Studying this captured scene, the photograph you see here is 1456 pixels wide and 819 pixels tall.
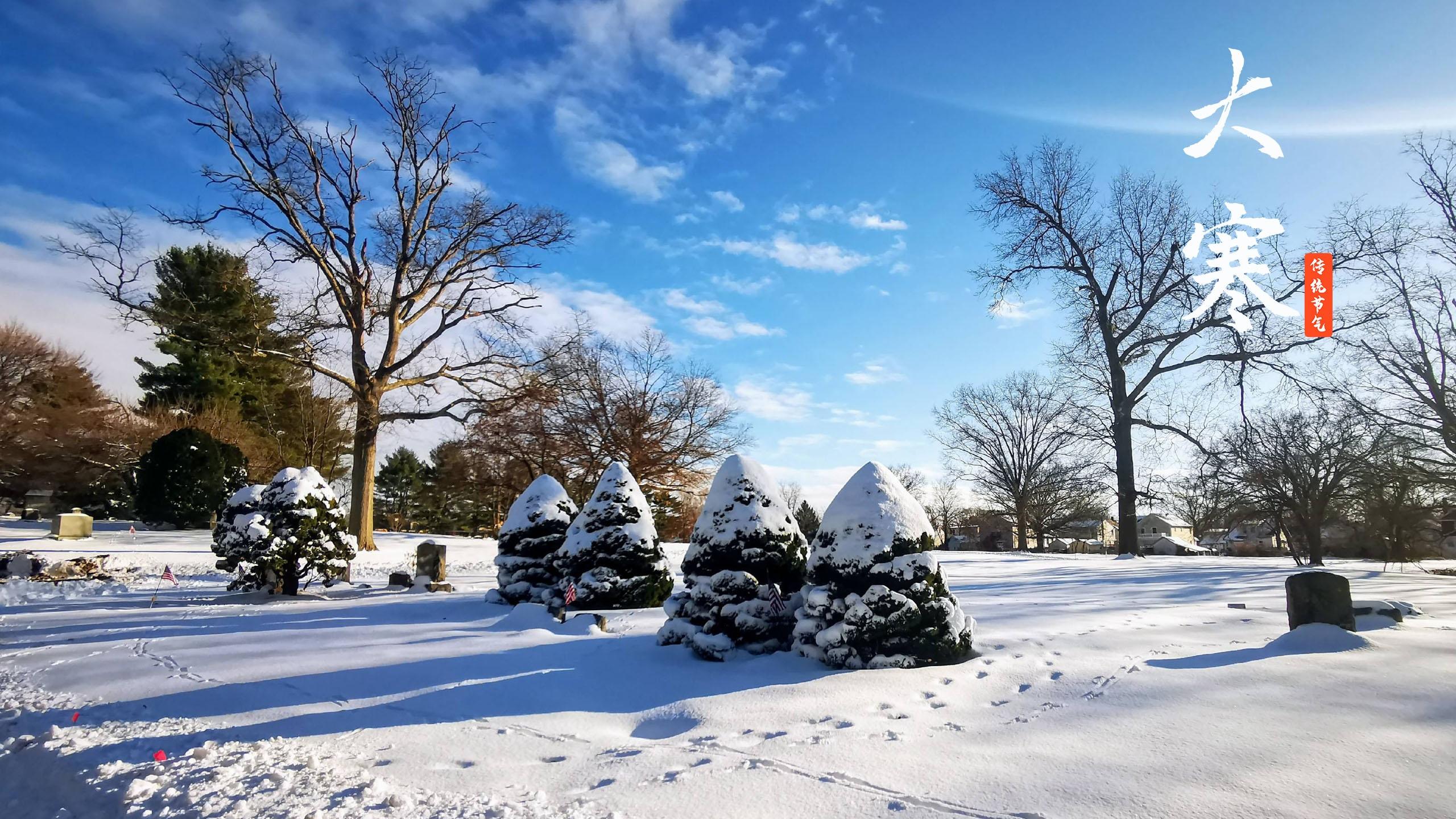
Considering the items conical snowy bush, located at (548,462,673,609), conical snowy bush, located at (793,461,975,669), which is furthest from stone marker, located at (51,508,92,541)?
conical snowy bush, located at (793,461,975,669)

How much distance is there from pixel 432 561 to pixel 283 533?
9.91 feet

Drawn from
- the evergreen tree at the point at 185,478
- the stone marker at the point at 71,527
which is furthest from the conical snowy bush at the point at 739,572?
the evergreen tree at the point at 185,478

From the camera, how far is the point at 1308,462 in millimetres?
21344

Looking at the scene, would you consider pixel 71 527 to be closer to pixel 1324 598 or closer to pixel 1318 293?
pixel 1324 598

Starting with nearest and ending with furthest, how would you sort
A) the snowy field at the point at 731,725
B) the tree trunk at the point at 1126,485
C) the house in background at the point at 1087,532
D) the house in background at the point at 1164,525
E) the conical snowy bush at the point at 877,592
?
the snowy field at the point at 731,725 < the conical snowy bush at the point at 877,592 < the tree trunk at the point at 1126,485 < the house in background at the point at 1087,532 < the house in background at the point at 1164,525

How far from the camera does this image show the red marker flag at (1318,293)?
52.1 ft

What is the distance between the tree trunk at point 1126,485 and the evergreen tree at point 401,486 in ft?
148

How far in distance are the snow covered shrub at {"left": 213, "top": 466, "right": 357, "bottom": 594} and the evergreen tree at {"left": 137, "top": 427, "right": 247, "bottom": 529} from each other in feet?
41.1

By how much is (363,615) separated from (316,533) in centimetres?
365

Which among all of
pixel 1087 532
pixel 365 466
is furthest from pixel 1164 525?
pixel 365 466

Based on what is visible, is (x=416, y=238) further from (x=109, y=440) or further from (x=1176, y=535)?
(x=1176, y=535)

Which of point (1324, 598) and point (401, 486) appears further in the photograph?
point (401, 486)

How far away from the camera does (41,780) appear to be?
4941 millimetres

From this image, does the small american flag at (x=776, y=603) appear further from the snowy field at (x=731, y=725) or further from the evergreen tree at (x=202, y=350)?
the evergreen tree at (x=202, y=350)
